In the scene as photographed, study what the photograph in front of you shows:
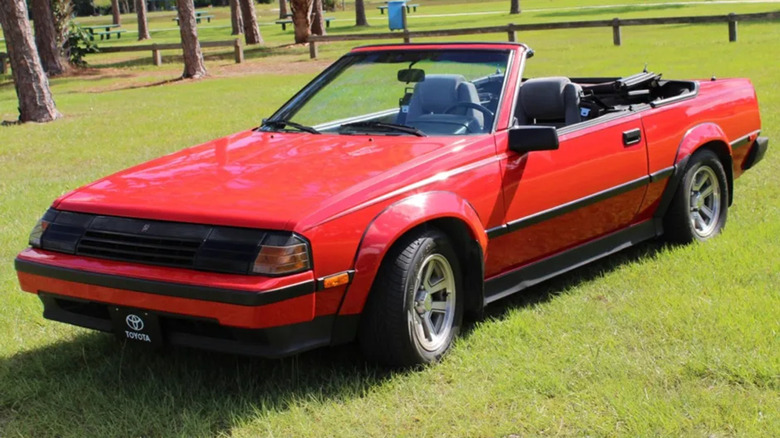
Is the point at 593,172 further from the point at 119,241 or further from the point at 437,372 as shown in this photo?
the point at 119,241

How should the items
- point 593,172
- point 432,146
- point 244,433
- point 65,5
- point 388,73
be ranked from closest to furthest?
point 244,433 < point 432,146 < point 593,172 < point 388,73 < point 65,5

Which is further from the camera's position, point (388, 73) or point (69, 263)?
point (388, 73)

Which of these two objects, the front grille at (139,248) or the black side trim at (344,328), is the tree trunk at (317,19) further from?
the black side trim at (344,328)

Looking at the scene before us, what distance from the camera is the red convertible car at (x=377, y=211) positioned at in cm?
429

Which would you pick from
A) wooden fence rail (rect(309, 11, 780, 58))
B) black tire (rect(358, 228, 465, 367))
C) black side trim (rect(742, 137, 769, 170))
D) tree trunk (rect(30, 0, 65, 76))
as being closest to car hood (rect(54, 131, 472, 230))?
black tire (rect(358, 228, 465, 367))

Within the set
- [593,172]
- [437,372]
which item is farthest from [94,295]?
[593,172]

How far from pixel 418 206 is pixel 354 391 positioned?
0.88 metres

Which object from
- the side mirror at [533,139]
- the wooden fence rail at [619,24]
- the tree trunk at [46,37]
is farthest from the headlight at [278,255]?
the tree trunk at [46,37]

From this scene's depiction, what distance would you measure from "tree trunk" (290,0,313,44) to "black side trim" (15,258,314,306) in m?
33.2

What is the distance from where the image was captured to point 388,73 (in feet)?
20.2

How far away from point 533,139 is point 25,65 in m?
15.1

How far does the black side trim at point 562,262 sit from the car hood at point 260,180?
81cm

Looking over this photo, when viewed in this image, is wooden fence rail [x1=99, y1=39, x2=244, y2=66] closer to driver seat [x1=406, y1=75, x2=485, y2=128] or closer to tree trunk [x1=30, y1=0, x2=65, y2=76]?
tree trunk [x1=30, y1=0, x2=65, y2=76]

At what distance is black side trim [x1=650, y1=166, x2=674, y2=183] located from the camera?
6285 mm
